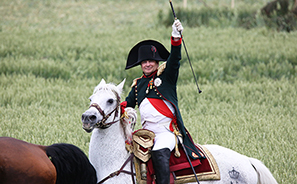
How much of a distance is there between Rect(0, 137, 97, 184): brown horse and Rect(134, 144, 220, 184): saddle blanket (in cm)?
62

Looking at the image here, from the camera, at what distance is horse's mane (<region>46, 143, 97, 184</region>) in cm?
288

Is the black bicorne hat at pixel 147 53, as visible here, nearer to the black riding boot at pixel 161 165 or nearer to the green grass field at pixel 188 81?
the black riding boot at pixel 161 165

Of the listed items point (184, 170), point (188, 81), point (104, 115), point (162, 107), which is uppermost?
point (104, 115)

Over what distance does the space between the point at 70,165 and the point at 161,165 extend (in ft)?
3.20

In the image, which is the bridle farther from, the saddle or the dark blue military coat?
the dark blue military coat

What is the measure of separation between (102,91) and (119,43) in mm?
11944

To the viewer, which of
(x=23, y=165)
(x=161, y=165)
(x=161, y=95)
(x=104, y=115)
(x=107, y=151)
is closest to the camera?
(x=23, y=165)

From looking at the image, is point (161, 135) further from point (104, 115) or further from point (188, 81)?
point (188, 81)

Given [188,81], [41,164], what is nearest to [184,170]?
[41,164]

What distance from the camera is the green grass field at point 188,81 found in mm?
6547

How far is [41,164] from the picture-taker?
267 cm

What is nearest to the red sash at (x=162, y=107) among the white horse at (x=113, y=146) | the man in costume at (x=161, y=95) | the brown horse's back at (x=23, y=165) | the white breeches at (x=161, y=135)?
the man in costume at (x=161, y=95)

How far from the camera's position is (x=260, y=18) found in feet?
60.5

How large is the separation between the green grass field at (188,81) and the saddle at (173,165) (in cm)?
191
